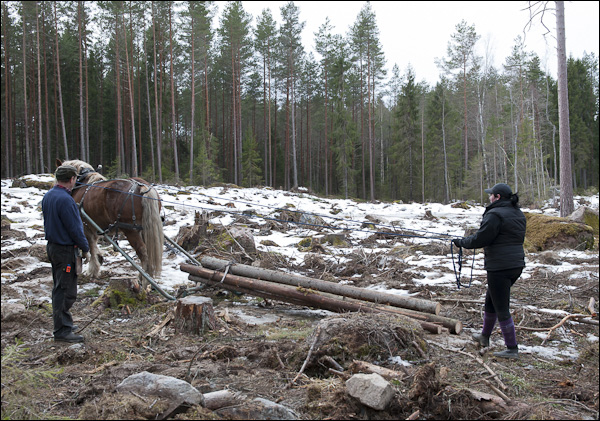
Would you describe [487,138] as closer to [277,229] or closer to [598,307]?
[277,229]

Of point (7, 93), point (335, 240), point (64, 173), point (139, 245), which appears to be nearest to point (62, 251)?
point (64, 173)

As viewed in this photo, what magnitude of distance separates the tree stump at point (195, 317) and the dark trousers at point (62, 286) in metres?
1.23

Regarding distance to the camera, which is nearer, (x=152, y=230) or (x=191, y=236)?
(x=152, y=230)

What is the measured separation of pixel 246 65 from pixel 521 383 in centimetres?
3344

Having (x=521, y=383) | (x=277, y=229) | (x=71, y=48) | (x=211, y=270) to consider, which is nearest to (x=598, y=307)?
(x=521, y=383)

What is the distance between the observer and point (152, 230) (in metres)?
6.96

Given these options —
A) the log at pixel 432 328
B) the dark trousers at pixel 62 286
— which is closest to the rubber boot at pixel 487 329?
the log at pixel 432 328

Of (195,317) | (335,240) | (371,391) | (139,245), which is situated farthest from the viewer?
(335,240)

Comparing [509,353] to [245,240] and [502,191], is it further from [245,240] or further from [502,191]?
[245,240]

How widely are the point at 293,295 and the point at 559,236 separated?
774cm

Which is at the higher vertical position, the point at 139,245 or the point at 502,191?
the point at 502,191

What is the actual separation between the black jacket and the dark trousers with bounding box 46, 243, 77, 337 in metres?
4.65

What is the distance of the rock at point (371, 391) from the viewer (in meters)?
2.75

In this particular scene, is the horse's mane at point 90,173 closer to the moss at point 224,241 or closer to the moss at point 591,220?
the moss at point 224,241
